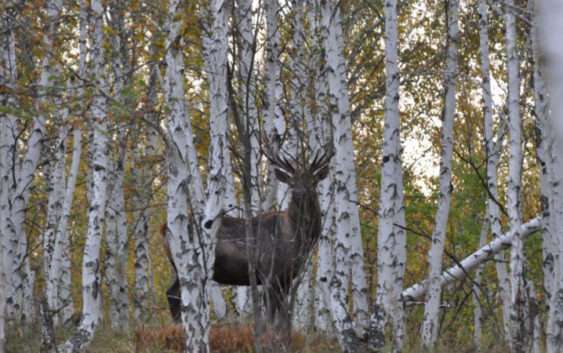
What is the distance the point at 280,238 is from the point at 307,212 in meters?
0.54

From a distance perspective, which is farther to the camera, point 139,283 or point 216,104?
point 139,283

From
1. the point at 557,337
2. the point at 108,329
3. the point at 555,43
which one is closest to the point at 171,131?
the point at 557,337

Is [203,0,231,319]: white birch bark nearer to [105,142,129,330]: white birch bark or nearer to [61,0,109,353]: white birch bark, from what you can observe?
[61,0,109,353]: white birch bark

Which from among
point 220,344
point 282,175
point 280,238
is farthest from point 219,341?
point 282,175

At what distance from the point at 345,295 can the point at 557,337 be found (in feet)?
8.07

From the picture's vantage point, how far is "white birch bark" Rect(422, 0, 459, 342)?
923cm

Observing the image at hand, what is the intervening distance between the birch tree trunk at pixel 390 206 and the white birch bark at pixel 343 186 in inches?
7.7

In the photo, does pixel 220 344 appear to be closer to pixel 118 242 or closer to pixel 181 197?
pixel 181 197

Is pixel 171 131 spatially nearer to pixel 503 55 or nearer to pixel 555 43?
pixel 555 43

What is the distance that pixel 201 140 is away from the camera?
635 inches

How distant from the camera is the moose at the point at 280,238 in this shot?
861 centimetres

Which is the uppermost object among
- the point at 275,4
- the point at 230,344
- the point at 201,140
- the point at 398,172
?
the point at 275,4

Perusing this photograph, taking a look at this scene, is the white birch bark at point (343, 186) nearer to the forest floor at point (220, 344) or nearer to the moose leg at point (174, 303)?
the forest floor at point (220, 344)

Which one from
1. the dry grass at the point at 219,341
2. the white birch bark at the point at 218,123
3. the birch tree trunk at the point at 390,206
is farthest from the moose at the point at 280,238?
the white birch bark at the point at 218,123
